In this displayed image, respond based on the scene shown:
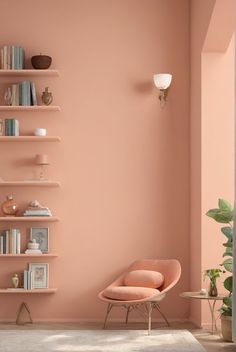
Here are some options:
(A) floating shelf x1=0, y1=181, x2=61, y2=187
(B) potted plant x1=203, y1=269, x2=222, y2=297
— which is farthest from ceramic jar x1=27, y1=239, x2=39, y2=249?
(B) potted plant x1=203, y1=269, x2=222, y2=297

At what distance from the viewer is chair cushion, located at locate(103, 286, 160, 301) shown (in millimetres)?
6844

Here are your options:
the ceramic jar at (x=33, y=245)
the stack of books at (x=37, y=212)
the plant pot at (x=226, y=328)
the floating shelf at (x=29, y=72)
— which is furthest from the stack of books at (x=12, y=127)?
the plant pot at (x=226, y=328)

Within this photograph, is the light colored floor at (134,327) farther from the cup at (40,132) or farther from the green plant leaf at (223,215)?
the cup at (40,132)

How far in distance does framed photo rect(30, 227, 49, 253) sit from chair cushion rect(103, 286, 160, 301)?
1.11m

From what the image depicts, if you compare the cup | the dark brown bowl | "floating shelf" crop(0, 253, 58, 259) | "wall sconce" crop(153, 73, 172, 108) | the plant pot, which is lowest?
the plant pot

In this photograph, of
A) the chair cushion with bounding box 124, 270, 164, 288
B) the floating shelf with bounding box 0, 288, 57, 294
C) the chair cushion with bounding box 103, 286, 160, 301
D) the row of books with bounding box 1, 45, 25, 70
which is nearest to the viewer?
the chair cushion with bounding box 103, 286, 160, 301

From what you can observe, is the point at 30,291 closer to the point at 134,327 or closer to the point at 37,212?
the point at 37,212

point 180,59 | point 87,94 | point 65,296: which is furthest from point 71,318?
point 180,59

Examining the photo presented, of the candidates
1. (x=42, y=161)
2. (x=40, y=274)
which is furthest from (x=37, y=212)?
(x=40, y=274)

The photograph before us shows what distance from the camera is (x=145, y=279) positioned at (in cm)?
725

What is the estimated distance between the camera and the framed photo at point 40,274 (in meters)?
7.73

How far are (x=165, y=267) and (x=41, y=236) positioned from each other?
139 centimetres

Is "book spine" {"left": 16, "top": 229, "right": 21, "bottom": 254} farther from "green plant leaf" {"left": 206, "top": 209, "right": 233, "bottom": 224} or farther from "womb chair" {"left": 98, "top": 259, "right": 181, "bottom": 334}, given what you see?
"green plant leaf" {"left": 206, "top": 209, "right": 233, "bottom": 224}

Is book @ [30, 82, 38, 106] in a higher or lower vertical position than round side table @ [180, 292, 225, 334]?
higher
